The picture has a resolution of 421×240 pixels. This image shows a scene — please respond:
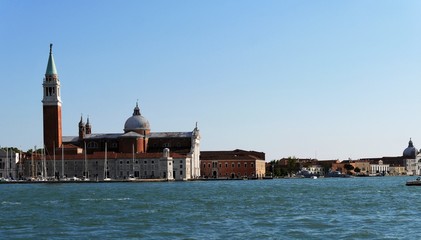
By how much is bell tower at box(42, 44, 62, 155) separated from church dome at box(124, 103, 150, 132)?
1019cm

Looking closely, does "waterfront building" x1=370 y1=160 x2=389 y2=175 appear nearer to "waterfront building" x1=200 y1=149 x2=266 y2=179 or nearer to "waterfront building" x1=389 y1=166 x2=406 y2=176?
"waterfront building" x1=389 y1=166 x2=406 y2=176

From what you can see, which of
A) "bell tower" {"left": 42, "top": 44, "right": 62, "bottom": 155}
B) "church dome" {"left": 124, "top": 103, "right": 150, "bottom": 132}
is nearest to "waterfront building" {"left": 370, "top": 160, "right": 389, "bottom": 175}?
"church dome" {"left": 124, "top": 103, "right": 150, "bottom": 132}

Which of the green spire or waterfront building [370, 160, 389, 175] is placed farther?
waterfront building [370, 160, 389, 175]

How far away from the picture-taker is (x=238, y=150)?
393 feet

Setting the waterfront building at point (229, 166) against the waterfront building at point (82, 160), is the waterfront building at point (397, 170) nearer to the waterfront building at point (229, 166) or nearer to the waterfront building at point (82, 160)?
the waterfront building at point (229, 166)

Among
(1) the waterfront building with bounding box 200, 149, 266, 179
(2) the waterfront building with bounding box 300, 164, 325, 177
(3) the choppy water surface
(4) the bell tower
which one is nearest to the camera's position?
(3) the choppy water surface

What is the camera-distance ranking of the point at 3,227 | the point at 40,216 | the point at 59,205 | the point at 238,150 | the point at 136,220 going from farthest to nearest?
the point at 238,150, the point at 59,205, the point at 40,216, the point at 136,220, the point at 3,227

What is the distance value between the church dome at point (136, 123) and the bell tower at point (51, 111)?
10.2 meters

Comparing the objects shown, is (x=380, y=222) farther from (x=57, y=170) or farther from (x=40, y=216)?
(x=57, y=170)

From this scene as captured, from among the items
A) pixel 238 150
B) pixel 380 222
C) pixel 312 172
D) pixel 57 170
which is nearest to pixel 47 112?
pixel 57 170

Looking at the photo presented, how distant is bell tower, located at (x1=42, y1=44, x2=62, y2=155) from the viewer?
335 feet

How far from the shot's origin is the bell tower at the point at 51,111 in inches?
4023

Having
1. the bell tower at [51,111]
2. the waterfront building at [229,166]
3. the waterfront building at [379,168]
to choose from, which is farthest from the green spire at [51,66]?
the waterfront building at [379,168]

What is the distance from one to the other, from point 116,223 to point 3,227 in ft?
12.5
